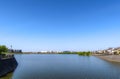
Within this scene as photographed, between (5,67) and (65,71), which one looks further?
(65,71)

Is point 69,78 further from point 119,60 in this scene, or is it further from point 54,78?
point 119,60

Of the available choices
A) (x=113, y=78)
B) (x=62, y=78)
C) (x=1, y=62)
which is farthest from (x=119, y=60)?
(x=1, y=62)

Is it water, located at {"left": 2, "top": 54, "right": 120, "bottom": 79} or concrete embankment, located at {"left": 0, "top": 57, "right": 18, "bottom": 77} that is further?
water, located at {"left": 2, "top": 54, "right": 120, "bottom": 79}

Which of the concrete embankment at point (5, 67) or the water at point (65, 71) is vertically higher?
the concrete embankment at point (5, 67)

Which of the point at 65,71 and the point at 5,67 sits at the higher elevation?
the point at 5,67

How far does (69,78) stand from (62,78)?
5.80 feet

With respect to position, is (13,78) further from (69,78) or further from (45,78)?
(69,78)

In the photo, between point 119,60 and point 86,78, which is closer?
point 86,78

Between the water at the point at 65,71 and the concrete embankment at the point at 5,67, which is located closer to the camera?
the concrete embankment at the point at 5,67

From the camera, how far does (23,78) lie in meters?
42.7

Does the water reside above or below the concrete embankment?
below

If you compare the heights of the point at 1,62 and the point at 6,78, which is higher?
the point at 1,62

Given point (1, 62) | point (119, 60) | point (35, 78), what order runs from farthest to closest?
point (119, 60) → point (1, 62) → point (35, 78)

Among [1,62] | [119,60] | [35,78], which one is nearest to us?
[35,78]
